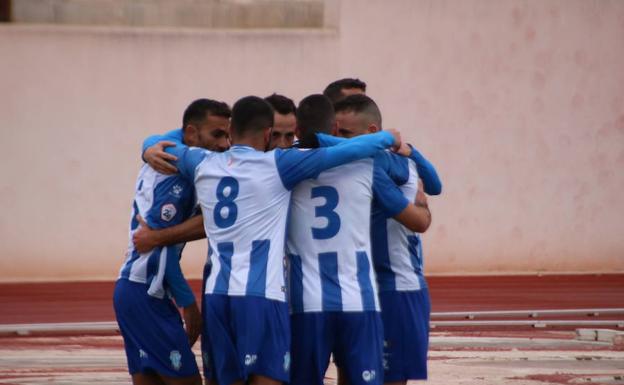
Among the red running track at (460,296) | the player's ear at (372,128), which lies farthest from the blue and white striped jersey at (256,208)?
the red running track at (460,296)

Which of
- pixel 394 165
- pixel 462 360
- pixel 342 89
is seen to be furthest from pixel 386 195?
pixel 462 360

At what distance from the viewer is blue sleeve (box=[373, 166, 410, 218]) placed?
7.21 meters

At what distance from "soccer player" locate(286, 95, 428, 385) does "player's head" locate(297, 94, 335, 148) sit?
0.32 meters

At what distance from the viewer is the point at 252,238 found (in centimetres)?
700

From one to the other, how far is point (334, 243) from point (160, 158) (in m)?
1.17

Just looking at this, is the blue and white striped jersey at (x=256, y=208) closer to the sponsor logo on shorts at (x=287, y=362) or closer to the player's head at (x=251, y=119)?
the player's head at (x=251, y=119)

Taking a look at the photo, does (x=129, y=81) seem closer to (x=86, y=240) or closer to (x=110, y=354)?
(x=86, y=240)

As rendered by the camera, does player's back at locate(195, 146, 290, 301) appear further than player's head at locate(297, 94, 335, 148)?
No

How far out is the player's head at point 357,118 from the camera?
7613mm

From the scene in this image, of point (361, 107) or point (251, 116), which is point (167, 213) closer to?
point (251, 116)

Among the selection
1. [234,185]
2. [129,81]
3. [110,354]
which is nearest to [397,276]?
[234,185]

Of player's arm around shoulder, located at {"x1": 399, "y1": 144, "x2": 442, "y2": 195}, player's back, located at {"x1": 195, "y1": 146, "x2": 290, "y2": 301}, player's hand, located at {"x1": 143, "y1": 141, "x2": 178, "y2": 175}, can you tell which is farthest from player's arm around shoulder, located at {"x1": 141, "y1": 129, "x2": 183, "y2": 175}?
player's arm around shoulder, located at {"x1": 399, "y1": 144, "x2": 442, "y2": 195}

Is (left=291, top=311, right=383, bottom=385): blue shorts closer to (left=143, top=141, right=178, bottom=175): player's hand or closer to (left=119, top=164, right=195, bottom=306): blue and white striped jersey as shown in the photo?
(left=119, top=164, right=195, bottom=306): blue and white striped jersey

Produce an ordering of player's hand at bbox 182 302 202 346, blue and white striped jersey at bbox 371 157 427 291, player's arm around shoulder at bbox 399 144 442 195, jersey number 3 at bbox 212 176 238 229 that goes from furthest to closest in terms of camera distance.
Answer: player's hand at bbox 182 302 202 346
player's arm around shoulder at bbox 399 144 442 195
blue and white striped jersey at bbox 371 157 427 291
jersey number 3 at bbox 212 176 238 229
